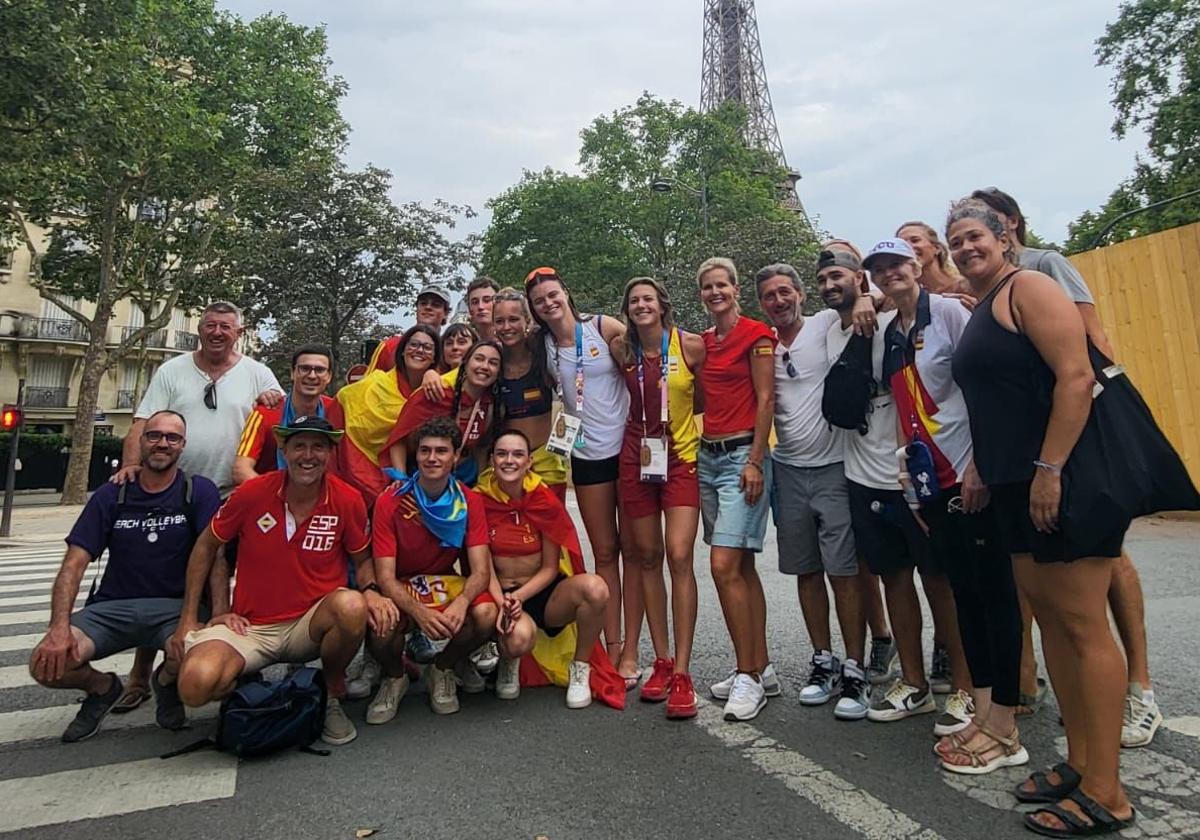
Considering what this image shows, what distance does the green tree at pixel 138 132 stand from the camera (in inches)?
452

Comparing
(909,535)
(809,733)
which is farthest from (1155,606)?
(809,733)

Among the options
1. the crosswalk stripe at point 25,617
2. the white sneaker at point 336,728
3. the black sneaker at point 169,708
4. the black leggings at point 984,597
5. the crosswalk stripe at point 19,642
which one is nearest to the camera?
the black leggings at point 984,597

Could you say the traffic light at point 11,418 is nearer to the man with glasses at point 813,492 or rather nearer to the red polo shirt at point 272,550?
the red polo shirt at point 272,550

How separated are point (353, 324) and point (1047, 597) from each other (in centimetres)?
2374

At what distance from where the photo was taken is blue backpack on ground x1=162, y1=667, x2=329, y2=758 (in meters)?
3.30

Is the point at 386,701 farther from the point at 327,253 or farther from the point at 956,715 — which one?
the point at 327,253

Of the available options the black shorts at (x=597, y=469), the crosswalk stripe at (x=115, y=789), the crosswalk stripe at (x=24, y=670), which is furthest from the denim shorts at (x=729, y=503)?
the crosswalk stripe at (x=24, y=670)

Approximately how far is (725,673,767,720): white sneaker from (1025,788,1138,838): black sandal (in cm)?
133

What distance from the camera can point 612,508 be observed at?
4.33 m

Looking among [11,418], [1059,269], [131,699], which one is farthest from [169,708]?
[11,418]

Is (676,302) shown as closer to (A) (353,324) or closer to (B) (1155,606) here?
(A) (353,324)

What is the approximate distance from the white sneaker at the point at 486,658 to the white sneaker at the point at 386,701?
0.51 metres

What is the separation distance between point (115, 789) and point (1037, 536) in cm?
364

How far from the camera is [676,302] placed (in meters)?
27.2
